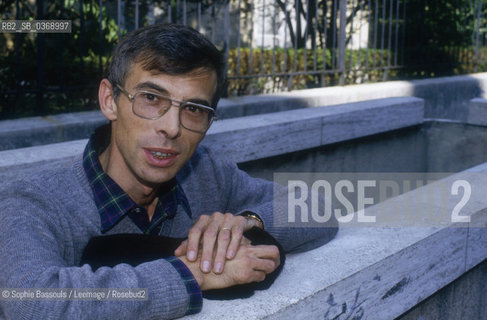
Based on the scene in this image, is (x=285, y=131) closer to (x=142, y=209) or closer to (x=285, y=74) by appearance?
(x=142, y=209)

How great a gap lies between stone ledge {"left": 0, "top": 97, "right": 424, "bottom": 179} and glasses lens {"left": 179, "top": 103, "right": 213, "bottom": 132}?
3.63 feet

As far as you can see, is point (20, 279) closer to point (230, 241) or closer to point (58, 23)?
point (230, 241)

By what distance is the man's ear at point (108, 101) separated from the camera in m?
2.05

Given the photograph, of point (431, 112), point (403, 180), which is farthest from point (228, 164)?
point (431, 112)

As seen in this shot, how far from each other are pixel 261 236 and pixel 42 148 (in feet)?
4.97

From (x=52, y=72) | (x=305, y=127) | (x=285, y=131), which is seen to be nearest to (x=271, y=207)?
(x=285, y=131)

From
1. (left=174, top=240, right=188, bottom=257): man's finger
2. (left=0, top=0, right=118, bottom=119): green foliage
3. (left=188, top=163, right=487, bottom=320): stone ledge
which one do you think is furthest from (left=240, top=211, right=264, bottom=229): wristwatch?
(left=0, top=0, right=118, bottom=119): green foliage

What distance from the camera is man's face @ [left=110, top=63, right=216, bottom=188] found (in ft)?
6.33

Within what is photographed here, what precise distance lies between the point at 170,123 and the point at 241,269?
539 mm

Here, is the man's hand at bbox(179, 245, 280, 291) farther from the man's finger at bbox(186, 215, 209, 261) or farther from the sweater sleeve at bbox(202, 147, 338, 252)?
the sweater sleeve at bbox(202, 147, 338, 252)

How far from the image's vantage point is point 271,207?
2316 mm

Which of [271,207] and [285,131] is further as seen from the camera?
[285,131]

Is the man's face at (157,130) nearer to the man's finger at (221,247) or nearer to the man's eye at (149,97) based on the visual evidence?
the man's eye at (149,97)

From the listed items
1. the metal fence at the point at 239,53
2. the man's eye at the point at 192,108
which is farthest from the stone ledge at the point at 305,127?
the man's eye at the point at 192,108
